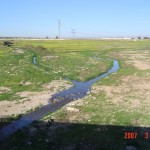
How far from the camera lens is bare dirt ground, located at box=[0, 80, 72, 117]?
23094mm

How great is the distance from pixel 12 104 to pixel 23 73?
14985 mm

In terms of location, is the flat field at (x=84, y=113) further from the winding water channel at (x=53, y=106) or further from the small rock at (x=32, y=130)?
the winding water channel at (x=53, y=106)

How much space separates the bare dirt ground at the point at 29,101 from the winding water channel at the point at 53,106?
71 centimetres

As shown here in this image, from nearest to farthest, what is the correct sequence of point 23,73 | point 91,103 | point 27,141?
point 27,141, point 91,103, point 23,73

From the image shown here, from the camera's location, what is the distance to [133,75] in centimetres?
3969

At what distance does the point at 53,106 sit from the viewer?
24.6 m

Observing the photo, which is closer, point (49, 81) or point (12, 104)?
point (12, 104)

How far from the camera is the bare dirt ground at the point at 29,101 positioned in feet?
75.8

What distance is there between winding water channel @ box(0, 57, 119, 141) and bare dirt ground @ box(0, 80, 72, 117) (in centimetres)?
71

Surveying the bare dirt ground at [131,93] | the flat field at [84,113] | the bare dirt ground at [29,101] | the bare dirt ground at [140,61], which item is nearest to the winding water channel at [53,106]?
the flat field at [84,113]

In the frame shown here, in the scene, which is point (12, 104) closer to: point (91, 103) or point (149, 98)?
point (91, 103)

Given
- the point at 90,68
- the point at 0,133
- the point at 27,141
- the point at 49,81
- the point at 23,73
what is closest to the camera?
the point at 27,141

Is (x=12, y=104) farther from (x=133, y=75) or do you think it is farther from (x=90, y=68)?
(x=90, y=68)

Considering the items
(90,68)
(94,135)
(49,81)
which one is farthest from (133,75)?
(94,135)
